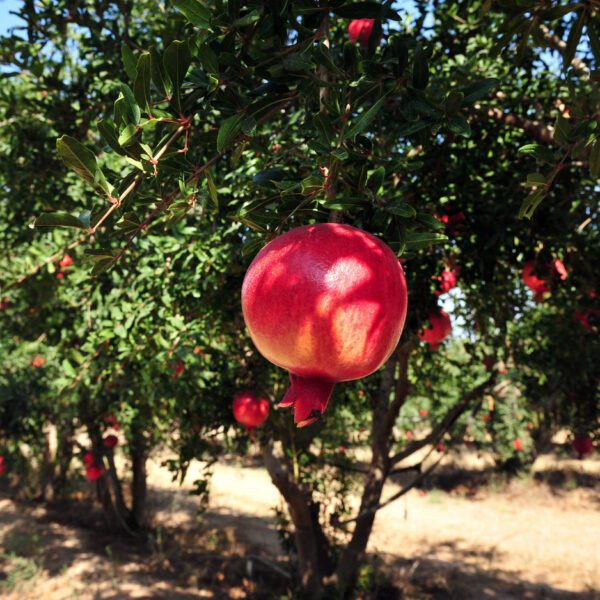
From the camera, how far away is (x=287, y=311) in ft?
2.09

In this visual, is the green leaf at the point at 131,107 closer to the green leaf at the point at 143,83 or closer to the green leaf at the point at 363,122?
the green leaf at the point at 143,83

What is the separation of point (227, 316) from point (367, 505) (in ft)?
8.00

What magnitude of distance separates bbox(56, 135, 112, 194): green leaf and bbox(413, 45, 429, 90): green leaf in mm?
492

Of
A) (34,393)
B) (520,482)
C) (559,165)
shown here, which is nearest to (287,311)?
(559,165)

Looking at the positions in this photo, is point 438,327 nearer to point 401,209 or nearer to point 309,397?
point 401,209

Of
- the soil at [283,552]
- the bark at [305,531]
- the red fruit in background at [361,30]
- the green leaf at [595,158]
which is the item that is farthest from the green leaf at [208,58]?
the soil at [283,552]

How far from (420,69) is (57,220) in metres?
0.58

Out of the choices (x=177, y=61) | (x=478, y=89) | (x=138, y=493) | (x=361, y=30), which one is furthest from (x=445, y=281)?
(x=138, y=493)

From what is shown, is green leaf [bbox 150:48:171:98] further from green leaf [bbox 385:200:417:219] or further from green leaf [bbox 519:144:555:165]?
green leaf [bbox 519:144:555:165]

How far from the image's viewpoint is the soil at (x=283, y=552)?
18.8ft

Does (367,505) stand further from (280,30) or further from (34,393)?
(34,393)

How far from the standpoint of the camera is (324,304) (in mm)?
627

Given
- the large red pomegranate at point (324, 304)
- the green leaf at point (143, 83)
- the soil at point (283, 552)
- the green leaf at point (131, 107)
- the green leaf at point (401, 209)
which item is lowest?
the soil at point (283, 552)

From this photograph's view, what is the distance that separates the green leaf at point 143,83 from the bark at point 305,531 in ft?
12.0
